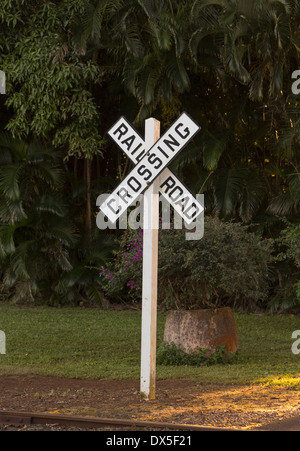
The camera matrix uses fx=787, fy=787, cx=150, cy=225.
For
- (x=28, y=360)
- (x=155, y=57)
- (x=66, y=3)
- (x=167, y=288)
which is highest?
(x=66, y=3)

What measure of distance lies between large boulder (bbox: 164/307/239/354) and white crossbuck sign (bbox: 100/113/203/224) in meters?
3.28

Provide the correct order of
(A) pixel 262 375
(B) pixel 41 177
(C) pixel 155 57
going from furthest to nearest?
(B) pixel 41 177 → (C) pixel 155 57 → (A) pixel 262 375

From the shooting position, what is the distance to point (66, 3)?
54.6 feet

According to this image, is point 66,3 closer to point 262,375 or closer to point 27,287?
point 27,287

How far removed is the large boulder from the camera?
1088 cm

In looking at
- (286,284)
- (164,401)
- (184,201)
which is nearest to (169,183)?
(184,201)

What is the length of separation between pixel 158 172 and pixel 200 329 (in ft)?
11.9

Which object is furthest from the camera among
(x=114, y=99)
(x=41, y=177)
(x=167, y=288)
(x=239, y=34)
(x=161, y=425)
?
(x=114, y=99)

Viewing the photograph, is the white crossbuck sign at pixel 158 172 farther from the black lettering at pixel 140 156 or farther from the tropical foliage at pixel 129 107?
the tropical foliage at pixel 129 107

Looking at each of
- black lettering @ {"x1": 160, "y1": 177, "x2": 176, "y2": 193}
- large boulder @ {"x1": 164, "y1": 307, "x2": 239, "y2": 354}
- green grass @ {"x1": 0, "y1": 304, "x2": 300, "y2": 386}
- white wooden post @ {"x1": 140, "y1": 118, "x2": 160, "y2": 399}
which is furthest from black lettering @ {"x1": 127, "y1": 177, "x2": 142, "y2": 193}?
→ large boulder @ {"x1": 164, "y1": 307, "x2": 239, "y2": 354}

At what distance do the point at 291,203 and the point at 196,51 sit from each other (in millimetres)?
4099

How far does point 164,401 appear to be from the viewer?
8.20m

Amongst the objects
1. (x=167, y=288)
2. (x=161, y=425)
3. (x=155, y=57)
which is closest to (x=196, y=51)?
(x=155, y=57)

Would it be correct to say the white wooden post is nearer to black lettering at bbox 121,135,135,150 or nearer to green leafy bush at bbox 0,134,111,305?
black lettering at bbox 121,135,135,150
